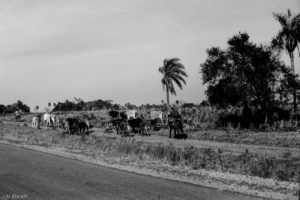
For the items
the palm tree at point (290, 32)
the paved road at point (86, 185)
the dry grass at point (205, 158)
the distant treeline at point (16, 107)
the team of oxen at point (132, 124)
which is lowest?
the paved road at point (86, 185)

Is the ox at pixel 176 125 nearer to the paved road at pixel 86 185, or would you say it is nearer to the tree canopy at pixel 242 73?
the tree canopy at pixel 242 73

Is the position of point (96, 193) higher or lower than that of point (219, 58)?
lower

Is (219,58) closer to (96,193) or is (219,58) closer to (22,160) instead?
(22,160)

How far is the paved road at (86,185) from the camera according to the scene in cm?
1034

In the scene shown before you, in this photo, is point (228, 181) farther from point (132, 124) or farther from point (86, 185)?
point (132, 124)

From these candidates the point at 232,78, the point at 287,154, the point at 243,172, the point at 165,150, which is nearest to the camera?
the point at 243,172

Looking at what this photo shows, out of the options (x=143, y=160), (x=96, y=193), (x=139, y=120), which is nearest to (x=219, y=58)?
(x=139, y=120)

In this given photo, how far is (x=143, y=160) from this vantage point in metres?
16.6

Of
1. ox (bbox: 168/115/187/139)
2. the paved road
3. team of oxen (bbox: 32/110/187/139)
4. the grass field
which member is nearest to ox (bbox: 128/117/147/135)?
team of oxen (bbox: 32/110/187/139)

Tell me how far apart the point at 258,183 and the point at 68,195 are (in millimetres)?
5500

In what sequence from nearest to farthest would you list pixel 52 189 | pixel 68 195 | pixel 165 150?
pixel 68 195, pixel 52 189, pixel 165 150

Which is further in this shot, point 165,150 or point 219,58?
point 219,58

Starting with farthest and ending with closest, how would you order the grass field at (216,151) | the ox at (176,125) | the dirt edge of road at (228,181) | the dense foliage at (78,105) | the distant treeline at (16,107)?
the distant treeline at (16,107) < the dense foliage at (78,105) < the ox at (176,125) < the grass field at (216,151) < the dirt edge of road at (228,181)

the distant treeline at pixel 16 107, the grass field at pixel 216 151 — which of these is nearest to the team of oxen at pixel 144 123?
the grass field at pixel 216 151
